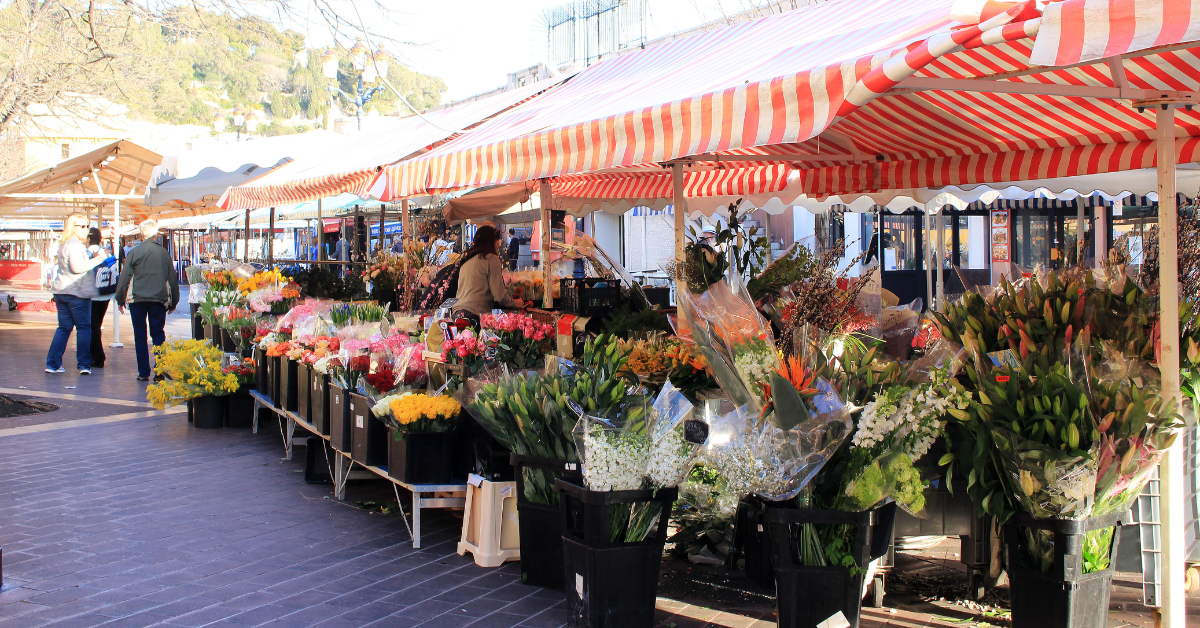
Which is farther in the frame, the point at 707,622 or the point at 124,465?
the point at 124,465

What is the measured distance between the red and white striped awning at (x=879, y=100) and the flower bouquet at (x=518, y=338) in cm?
86

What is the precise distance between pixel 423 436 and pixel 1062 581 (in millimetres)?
3008

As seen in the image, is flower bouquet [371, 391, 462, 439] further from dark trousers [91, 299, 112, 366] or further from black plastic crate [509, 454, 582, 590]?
dark trousers [91, 299, 112, 366]

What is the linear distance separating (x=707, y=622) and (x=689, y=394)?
1.08m

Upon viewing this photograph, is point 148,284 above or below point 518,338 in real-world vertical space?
above

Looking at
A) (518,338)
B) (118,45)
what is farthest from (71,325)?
(518,338)

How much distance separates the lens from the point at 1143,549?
11.0 ft

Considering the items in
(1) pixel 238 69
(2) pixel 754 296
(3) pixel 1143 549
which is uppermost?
(1) pixel 238 69

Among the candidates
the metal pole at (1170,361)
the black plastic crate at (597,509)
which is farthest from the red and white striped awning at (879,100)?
the black plastic crate at (597,509)

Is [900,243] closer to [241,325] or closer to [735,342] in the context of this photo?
[241,325]

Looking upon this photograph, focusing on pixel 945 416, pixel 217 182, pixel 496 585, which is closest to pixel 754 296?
pixel 945 416

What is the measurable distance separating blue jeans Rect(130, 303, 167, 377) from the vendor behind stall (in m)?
5.06

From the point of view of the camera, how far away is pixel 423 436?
4.68m

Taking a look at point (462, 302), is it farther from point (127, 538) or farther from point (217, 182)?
point (217, 182)
